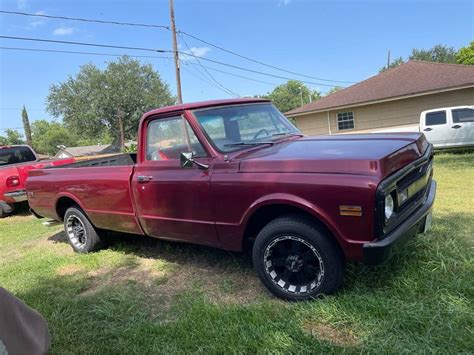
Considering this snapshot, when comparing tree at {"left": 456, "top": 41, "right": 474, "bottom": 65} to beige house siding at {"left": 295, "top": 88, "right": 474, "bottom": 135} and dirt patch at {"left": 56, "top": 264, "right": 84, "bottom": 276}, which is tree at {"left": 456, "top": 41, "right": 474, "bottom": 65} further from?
dirt patch at {"left": 56, "top": 264, "right": 84, "bottom": 276}

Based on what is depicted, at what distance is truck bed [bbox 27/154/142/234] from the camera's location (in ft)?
16.3

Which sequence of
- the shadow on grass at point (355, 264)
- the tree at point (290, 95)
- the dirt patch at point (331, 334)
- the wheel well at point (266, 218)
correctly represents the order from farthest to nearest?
the tree at point (290, 95) < the shadow on grass at point (355, 264) < the wheel well at point (266, 218) < the dirt patch at point (331, 334)

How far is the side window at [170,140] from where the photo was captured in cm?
435

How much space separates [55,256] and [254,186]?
3.76 metres

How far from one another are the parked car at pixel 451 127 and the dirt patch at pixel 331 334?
12867 millimetres

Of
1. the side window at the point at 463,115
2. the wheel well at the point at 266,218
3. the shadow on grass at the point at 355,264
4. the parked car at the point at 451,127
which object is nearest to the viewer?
the wheel well at the point at 266,218

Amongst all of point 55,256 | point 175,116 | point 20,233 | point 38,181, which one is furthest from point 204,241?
point 20,233

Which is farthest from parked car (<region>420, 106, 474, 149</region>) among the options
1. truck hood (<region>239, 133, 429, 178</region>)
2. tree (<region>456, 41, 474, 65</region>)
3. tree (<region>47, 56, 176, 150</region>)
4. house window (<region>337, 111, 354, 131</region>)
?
tree (<region>456, 41, 474, 65</region>)

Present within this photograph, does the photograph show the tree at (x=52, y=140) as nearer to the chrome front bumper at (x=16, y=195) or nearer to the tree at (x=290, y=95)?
the tree at (x=290, y=95)

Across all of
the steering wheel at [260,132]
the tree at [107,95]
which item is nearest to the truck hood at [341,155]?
the steering wheel at [260,132]

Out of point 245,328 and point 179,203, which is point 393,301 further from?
point 179,203

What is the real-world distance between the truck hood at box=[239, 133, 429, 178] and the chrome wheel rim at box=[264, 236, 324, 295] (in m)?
0.66

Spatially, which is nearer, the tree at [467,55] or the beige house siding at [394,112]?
the beige house siding at [394,112]

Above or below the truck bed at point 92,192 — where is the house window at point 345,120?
above
